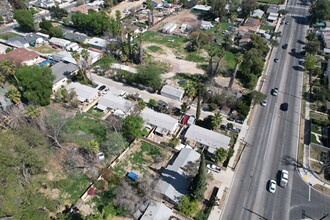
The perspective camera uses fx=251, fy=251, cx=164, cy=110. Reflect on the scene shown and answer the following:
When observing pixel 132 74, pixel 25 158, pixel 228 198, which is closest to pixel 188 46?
pixel 132 74

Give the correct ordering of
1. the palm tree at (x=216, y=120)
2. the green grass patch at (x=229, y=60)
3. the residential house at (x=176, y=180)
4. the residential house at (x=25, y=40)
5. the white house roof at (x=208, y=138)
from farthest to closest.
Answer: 1. the residential house at (x=25, y=40)
2. the green grass patch at (x=229, y=60)
3. the palm tree at (x=216, y=120)
4. the white house roof at (x=208, y=138)
5. the residential house at (x=176, y=180)

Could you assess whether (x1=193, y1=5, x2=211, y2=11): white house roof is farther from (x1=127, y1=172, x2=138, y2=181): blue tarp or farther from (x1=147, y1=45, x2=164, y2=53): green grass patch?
(x1=127, y1=172, x2=138, y2=181): blue tarp

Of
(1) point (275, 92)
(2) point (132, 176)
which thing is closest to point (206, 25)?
(1) point (275, 92)

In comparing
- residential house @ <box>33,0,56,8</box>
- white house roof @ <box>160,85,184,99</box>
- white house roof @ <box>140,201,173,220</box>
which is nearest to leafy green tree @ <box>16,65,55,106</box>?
white house roof @ <box>160,85,184,99</box>

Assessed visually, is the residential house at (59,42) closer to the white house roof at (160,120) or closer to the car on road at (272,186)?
the white house roof at (160,120)

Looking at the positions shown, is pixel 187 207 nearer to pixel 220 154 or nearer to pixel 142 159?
pixel 220 154

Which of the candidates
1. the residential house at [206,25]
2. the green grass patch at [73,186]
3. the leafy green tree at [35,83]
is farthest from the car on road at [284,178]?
the residential house at [206,25]
